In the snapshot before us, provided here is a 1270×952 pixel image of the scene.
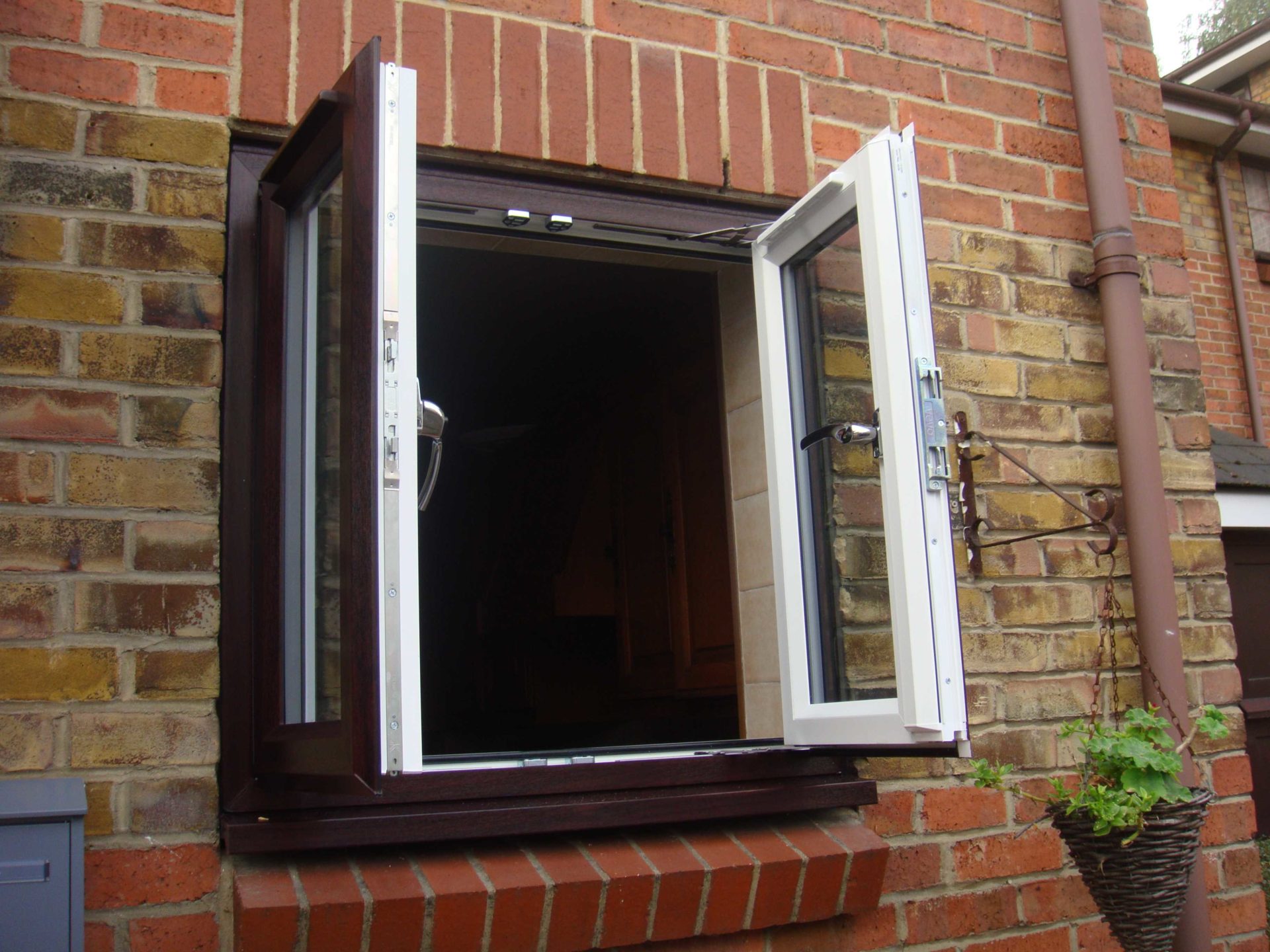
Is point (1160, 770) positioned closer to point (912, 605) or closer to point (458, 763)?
point (912, 605)

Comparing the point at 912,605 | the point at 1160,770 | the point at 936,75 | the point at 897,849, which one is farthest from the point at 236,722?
the point at 936,75

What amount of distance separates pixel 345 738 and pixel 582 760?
74cm

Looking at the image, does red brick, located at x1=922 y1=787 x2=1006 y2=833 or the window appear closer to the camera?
the window

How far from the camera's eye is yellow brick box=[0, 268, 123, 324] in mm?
2096

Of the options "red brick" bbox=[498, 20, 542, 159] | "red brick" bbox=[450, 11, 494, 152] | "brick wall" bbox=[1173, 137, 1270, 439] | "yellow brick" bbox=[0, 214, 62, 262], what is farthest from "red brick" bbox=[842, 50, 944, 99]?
"brick wall" bbox=[1173, 137, 1270, 439]

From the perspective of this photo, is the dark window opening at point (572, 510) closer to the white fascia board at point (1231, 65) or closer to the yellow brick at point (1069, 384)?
the yellow brick at point (1069, 384)

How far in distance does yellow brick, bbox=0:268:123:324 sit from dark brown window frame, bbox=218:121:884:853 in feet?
0.67

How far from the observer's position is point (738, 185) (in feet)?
8.81

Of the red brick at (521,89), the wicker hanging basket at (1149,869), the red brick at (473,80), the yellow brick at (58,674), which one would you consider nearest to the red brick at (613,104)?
the red brick at (521,89)

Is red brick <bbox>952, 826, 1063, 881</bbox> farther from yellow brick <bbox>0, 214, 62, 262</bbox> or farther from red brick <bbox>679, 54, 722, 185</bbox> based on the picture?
yellow brick <bbox>0, 214, 62, 262</bbox>

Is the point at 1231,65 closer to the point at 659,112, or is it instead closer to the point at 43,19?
the point at 659,112

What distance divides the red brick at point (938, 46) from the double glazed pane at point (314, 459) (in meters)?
1.60

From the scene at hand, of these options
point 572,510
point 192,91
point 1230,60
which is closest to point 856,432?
point 192,91

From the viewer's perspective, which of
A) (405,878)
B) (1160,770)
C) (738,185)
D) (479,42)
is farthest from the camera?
(738,185)
